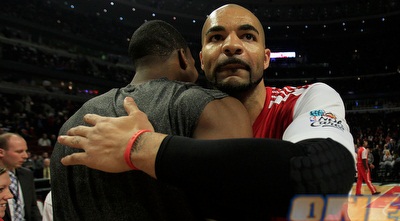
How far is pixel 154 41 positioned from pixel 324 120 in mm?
775

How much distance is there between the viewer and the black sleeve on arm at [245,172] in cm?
105

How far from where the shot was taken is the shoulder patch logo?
1402mm

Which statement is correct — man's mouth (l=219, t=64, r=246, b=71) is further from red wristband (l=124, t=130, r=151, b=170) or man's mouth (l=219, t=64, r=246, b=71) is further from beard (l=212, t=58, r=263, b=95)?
red wristband (l=124, t=130, r=151, b=170)

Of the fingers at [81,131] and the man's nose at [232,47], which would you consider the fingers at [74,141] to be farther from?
the man's nose at [232,47]

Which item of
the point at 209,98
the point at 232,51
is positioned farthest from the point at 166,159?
the point at 232,51

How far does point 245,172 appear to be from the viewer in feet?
3.45

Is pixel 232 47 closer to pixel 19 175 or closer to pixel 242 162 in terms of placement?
pixel 242 162

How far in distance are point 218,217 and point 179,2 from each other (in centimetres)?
2684

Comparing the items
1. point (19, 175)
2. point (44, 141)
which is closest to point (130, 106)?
point (19, 175)

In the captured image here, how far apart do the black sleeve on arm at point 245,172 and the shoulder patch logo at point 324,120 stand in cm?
29

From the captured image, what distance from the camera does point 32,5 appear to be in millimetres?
21031

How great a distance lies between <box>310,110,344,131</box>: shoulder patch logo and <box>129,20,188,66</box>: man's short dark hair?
0.66 m

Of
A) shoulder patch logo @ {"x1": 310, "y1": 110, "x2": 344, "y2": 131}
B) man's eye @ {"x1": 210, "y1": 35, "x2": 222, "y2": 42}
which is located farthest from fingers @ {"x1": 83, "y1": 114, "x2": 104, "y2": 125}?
man's eye @ {"x1": 210, "y1": 35, "x2": 222, "y2": 42}

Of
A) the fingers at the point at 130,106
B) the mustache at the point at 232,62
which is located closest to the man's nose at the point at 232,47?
the mustache at the point at 232,62
